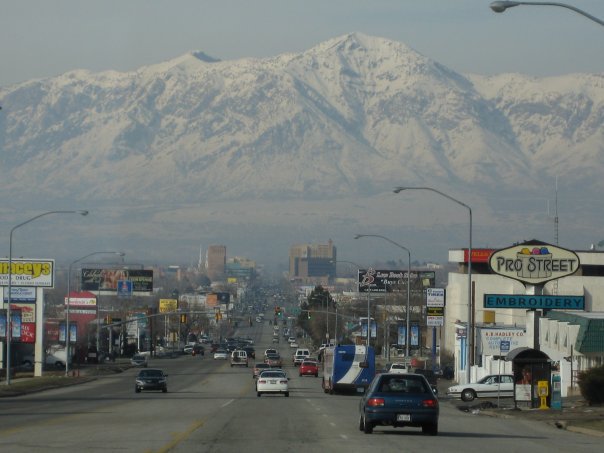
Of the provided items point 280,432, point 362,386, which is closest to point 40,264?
point 362,386

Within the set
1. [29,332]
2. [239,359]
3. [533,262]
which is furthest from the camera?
[29,332]

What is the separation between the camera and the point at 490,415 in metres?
51.3

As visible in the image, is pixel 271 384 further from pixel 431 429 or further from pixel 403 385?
pixel 403 385

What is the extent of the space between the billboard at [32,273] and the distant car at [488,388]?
53.8m

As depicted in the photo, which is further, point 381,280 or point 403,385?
point 381,280

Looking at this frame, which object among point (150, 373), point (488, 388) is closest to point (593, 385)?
point (488, 388)

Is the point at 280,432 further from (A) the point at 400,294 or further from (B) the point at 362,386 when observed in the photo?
(A) the point at 400,294

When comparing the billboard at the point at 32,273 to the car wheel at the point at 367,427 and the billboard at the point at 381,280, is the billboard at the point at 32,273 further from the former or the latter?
the billboard at the point at 381,280

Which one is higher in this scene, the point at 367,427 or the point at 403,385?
the point at 403,385

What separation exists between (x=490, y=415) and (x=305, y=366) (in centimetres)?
5144

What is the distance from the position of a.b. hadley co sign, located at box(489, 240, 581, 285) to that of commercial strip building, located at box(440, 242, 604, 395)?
Answer: 74cm

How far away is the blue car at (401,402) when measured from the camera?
33312mm

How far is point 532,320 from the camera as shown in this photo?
258ft

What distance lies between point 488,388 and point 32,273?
56301 millimetres
